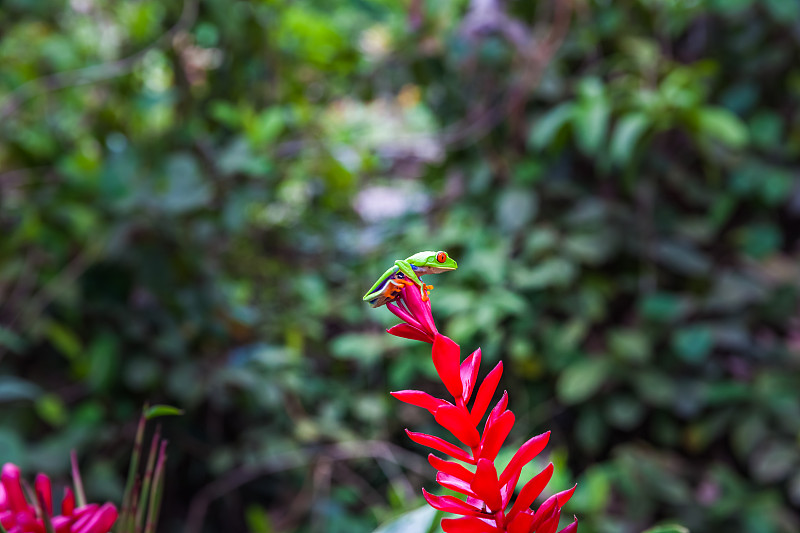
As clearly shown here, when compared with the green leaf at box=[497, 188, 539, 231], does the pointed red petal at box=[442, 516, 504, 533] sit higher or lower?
lower

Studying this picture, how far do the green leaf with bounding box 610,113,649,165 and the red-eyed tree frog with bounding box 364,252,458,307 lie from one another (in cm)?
97

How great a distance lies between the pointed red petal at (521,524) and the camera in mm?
214

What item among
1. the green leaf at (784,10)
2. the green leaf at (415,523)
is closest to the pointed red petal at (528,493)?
the green leaf at (415,523)

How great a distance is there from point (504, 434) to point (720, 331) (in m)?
1.13

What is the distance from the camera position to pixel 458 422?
0.21 metres

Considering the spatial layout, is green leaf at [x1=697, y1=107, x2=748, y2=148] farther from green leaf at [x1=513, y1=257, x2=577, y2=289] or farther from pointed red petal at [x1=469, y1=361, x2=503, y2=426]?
pointed red petal at [x1=469, y1=361, x2=503, y2=426]

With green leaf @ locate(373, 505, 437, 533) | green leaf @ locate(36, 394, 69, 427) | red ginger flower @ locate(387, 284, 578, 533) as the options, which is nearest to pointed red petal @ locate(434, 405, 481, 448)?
red ginger flower @ locate(387, 284, 578, 533)

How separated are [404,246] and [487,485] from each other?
3.87 feet

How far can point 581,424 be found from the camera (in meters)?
1.27

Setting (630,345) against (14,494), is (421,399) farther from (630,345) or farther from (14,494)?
(630,345)

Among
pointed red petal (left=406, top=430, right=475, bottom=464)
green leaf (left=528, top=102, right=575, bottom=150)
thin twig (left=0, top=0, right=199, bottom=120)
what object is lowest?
Result: pointed red petal (left=406, top=430, right=475, bottom=464)

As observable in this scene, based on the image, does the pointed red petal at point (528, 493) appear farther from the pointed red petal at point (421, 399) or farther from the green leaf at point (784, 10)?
the green leaf at point (784, 10)

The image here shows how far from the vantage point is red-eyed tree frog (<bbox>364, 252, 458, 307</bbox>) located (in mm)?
222

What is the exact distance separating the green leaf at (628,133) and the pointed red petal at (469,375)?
978 millimetres
